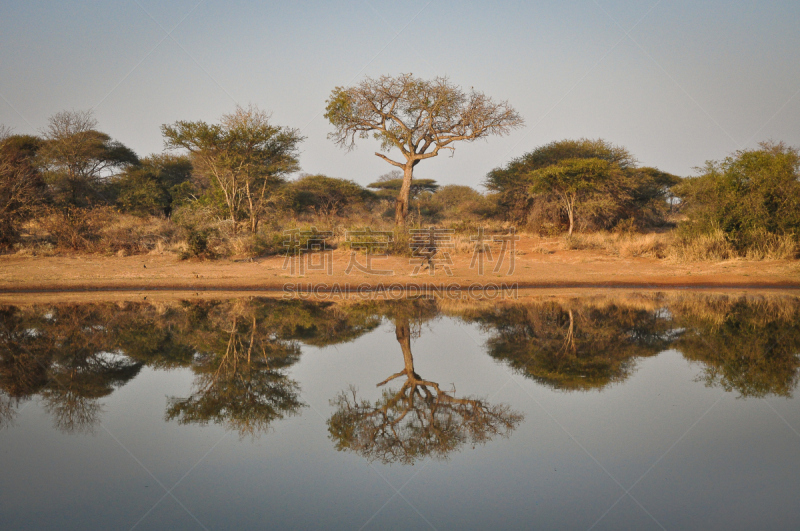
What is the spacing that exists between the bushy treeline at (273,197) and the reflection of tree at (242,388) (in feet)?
36.7

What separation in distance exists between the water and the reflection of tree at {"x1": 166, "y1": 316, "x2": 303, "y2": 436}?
0.09ft

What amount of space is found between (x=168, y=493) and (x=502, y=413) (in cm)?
303

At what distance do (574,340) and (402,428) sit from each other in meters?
4.06

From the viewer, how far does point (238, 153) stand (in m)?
23.3

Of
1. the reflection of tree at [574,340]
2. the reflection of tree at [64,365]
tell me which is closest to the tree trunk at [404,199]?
the reflection of tree at [574,340]

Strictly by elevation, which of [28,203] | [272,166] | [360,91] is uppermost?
[360,91]

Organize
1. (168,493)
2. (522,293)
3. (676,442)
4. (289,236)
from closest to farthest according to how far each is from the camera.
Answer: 1. (168,493)
2. (676,442)
3. (522,293)
4. (289,236)

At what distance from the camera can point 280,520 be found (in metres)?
3.53

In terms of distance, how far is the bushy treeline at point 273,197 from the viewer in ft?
57.7

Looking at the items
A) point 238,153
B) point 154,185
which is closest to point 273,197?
point 238,153

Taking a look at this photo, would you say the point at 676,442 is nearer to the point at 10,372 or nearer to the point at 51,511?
the point at 51,511

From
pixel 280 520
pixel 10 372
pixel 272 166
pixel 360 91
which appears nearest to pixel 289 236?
pixel 272 166

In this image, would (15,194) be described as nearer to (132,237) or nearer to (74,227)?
(74,227)

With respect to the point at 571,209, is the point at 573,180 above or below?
above
